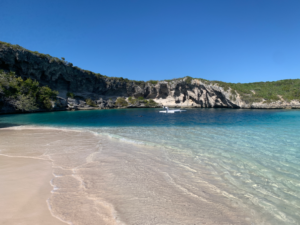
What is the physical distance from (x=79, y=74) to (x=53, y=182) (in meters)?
68.0

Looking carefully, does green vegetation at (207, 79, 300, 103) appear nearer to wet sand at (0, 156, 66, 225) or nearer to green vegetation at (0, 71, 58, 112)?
A: green vegetation at (0, 71, 58, 112)

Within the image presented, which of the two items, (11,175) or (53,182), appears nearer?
(53,182)

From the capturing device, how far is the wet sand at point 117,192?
3.40 meters

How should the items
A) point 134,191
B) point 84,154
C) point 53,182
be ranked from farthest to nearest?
1. point 84,154
2. point 53,182
3. point 134,191

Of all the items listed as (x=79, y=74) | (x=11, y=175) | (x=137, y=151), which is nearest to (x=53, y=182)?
(x=11, y=175)

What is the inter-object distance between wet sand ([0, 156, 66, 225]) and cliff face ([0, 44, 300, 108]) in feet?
178

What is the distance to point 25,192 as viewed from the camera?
14.0 feet

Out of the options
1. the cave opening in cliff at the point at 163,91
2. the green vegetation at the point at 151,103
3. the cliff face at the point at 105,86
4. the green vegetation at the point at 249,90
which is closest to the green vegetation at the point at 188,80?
the green vegetation at the point at 249,90

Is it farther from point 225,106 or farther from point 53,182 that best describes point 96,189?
point 225,106

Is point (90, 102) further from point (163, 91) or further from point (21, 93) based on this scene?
point (163, 91)

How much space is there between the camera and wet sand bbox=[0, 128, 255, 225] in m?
3.40

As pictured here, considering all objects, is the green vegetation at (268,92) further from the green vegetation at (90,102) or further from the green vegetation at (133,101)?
the green vegetation at (90,102)

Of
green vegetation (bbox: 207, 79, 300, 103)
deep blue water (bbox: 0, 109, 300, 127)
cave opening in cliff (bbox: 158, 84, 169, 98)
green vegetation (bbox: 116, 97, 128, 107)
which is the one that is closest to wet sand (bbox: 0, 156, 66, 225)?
deep blue water (bbox: 0, 109, 300, 127)

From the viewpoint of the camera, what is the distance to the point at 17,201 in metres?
3.80
